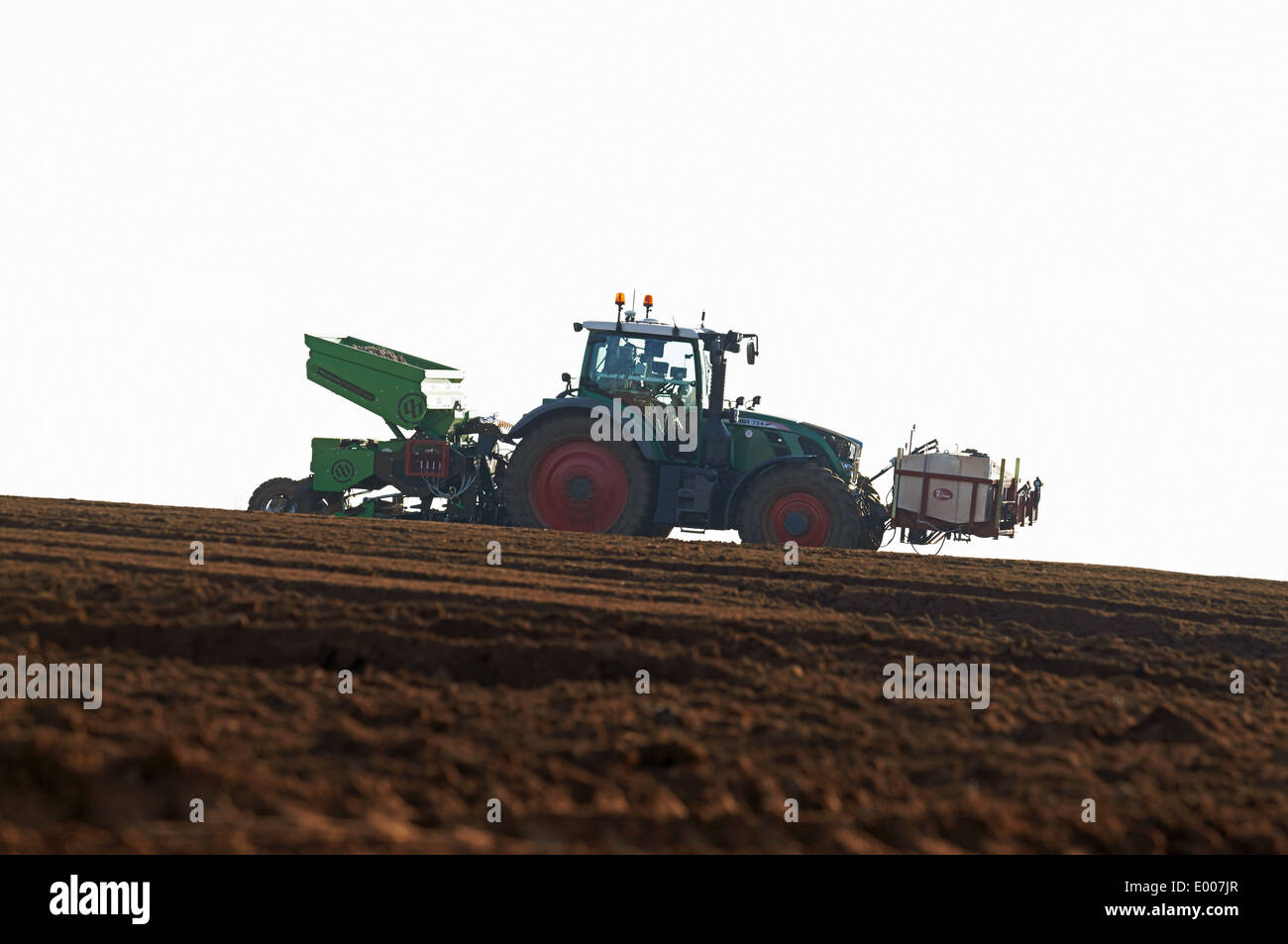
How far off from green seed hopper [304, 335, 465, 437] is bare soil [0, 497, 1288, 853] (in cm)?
498

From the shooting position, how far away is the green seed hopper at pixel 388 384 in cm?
1489

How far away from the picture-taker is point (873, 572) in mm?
10125

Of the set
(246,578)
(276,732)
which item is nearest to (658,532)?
(246,578)

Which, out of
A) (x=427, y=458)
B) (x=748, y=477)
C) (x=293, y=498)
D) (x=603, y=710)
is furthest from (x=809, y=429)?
(x=603, y=710)

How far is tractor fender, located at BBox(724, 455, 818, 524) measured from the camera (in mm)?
13258

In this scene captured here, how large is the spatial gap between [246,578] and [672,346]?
670 centimetres

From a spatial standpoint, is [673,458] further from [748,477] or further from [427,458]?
[427,458]

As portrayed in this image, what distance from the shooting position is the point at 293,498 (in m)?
15.5

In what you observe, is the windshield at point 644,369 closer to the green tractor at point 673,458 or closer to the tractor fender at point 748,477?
the green tractor at point 673,458

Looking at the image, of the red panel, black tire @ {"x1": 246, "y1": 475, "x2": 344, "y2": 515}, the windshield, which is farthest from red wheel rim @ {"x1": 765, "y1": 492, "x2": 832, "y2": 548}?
black tire @ {"x1": 246, "y1": 475, "x2": 344, "y2": 515}

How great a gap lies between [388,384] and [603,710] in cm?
996

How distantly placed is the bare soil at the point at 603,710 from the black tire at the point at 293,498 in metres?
5.30

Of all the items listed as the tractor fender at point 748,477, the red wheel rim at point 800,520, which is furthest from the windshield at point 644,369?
the red wheel rim at point 800,520
